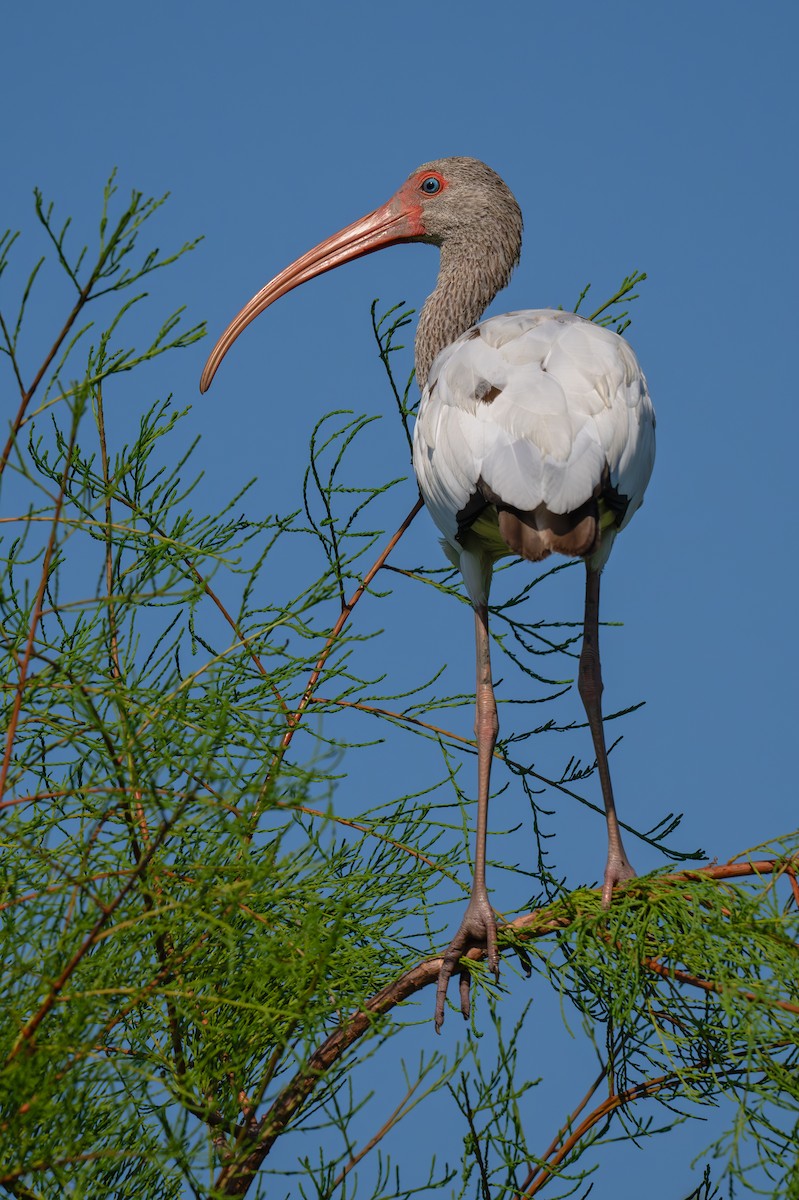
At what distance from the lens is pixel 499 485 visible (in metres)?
4.23

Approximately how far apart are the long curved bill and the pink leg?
2.30 metres

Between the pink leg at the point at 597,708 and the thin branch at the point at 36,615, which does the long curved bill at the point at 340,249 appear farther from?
the thin branch at the point at 36,615

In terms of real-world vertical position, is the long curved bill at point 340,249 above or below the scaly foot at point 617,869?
above

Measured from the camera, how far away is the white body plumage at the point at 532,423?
4.19m

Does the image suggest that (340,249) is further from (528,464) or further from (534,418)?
(528,464)

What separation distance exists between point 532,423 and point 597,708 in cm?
139

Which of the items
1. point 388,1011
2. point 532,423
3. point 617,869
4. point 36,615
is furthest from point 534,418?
point 36,615

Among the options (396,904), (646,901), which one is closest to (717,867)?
(646,901)

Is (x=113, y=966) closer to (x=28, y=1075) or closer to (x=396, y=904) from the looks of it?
(x=28, y=1075)

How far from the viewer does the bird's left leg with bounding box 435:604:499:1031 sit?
14.3ft

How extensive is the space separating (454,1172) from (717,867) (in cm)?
102

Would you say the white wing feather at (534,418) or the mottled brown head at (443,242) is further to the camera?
the mottled brown head at (443,242)

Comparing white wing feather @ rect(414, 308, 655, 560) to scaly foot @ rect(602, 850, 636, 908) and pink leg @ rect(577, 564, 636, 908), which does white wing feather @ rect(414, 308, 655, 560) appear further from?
scaly foot @ rect(602, 850, 636, 908)

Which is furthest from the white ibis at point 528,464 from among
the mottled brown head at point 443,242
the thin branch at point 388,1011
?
the mottled brown head at point 443,242
